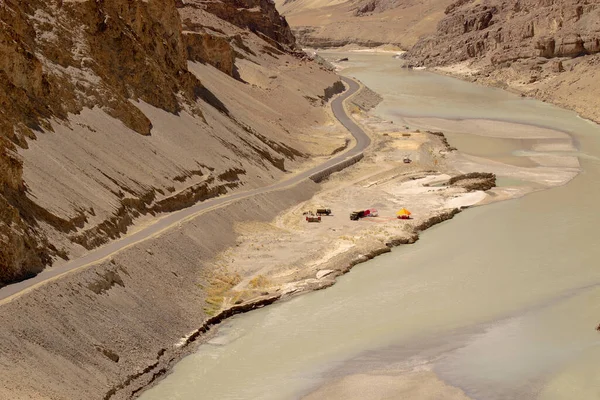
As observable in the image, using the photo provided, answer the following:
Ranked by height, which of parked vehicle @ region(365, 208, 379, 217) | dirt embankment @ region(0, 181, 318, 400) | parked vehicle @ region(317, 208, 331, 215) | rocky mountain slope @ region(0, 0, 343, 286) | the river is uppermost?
rocky mountain slope @ region(0, 0, 343, 286)

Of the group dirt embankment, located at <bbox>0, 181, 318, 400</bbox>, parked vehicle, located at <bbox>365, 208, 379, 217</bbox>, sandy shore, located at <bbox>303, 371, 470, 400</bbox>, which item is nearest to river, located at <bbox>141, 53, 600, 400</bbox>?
sandy shore, located at <bbox>303, 371, 470, 400</bbox>

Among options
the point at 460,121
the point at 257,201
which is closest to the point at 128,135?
the point at 257,201

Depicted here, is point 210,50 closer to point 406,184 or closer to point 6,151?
point 406,184

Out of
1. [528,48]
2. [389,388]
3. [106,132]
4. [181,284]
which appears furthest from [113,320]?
[528,48]

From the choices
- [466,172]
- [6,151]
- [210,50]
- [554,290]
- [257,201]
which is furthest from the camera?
[210,50]

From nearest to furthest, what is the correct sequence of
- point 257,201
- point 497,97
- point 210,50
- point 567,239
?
point 567,239 < point 257,201 < point 210,50 < point 497,97

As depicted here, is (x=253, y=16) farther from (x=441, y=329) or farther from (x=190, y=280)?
(x=441, y=329)

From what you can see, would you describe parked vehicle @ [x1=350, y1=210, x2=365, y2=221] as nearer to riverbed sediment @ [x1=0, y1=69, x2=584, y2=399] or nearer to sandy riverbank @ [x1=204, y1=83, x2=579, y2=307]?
sandy riverbank @ [x1=204, y1=83, x2=579, y2=307]

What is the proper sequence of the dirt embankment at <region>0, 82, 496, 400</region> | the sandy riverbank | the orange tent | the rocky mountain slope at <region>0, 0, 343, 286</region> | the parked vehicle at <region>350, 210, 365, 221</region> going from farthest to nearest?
the orange tent, the parked vehicle at <region>350, 210, 365, 221</region>, the sandy riverbank, the rocky mountain slope at <region>0, 0, 343, 286</region>, the dirt embankment at <region>0, 82, 496, 400</region>
